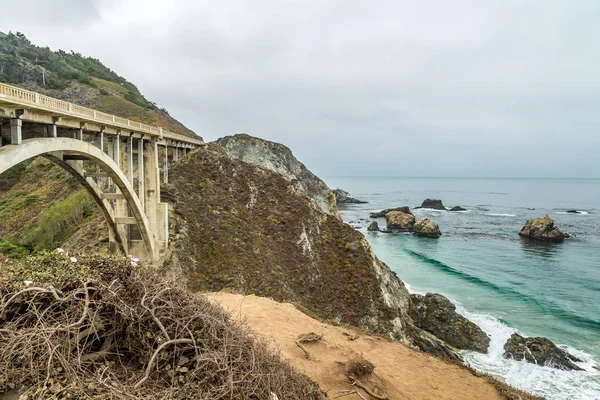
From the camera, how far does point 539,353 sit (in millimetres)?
20344

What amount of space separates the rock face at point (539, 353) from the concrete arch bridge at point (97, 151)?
23116 millimetres

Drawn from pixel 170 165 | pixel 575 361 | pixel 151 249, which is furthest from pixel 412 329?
pixel 170 165

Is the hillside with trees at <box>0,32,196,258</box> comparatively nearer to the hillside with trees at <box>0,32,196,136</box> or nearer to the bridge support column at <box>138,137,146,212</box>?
the hillside with trees at <box>0,32,196,136</box>

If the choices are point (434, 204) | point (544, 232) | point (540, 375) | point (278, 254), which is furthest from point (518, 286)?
point (434, 204)

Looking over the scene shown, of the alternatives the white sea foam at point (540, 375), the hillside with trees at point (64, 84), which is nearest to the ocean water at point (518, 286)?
the white sea foam at point (540, 375)

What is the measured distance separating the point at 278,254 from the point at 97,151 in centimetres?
1382

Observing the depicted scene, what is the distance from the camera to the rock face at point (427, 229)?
59.0 meters

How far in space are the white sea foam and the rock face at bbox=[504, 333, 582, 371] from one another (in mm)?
401

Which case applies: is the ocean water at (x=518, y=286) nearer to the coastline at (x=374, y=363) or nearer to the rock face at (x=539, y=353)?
the rock face at (x=539, y=353)

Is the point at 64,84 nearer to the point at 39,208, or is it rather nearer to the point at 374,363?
the point at 39,208

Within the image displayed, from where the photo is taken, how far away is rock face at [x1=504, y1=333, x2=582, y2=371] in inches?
779

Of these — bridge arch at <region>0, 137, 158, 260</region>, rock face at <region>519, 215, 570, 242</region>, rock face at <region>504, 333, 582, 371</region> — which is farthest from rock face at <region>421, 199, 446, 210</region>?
bridge arch at <region>0, 137, 158, 260</region>

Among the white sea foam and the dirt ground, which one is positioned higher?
the dirt ground

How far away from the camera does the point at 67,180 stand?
133ft
